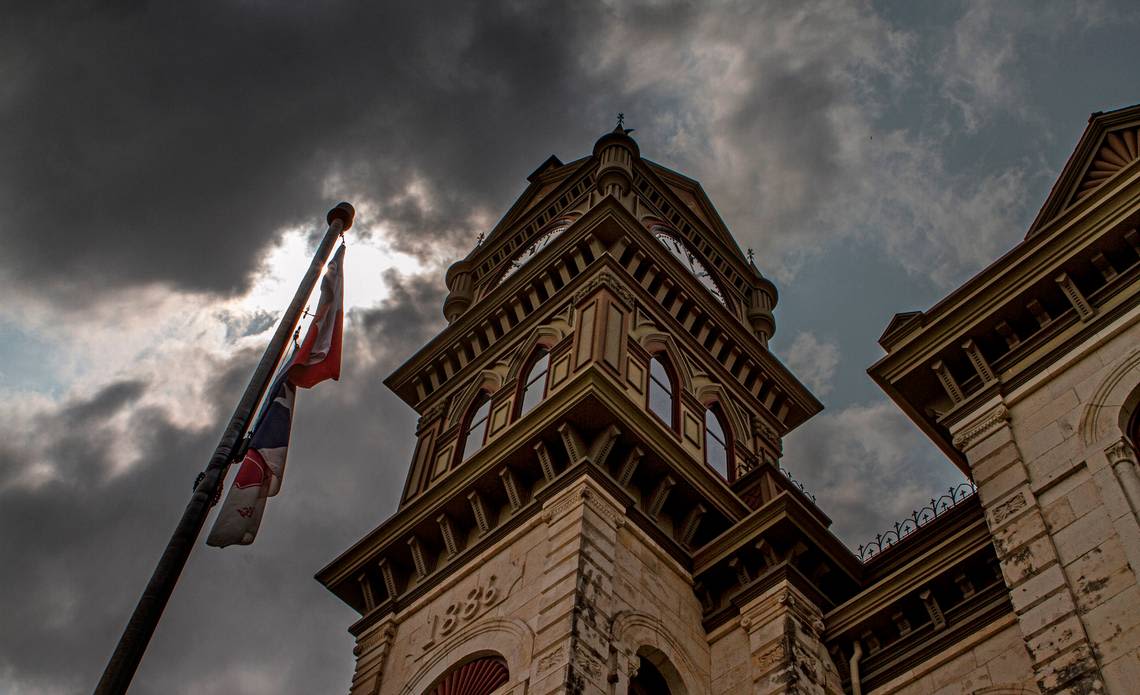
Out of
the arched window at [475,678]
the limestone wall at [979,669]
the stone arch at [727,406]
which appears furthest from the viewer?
the stone arch at [727,406]

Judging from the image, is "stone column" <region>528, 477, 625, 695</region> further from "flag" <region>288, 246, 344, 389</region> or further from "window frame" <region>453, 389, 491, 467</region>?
"window frame" <region>453, 389, 491, 467</region>

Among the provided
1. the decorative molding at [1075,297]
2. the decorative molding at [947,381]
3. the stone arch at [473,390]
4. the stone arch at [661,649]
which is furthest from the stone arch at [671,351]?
the decorative molding at [1075,297]

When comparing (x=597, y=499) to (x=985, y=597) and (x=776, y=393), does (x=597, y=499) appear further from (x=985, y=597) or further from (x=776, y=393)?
(x=776, y=393)

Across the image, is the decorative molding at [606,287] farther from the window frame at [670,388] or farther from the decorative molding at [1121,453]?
the decorative molding at [1121,453]

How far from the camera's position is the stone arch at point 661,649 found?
20.1 meters

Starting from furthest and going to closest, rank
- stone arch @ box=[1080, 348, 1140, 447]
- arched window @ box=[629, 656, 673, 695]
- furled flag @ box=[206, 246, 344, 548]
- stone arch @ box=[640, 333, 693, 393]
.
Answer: stone arch @ box=[640, 333, 693, 393]
arched window @ box=[629, 656, 673, 695]
furled flag @ box=[206, 246, 344, 548]
stone arch @ box=[1080, 348, 1140, 447]

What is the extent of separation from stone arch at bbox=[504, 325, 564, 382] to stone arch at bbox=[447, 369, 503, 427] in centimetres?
49

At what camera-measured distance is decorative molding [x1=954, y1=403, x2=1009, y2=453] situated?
19.3 metres

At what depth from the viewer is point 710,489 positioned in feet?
79.2

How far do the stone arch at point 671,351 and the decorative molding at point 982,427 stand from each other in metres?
9.74

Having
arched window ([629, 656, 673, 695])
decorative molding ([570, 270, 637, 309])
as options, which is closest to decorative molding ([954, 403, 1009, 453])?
arched window ([629, 656, 673, 695])

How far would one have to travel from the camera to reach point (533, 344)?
29.9m

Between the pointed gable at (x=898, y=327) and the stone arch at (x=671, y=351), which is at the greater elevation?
the stone arch at (x=671, y=351)

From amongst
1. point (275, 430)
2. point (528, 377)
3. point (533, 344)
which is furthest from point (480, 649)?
point (533, 344)
